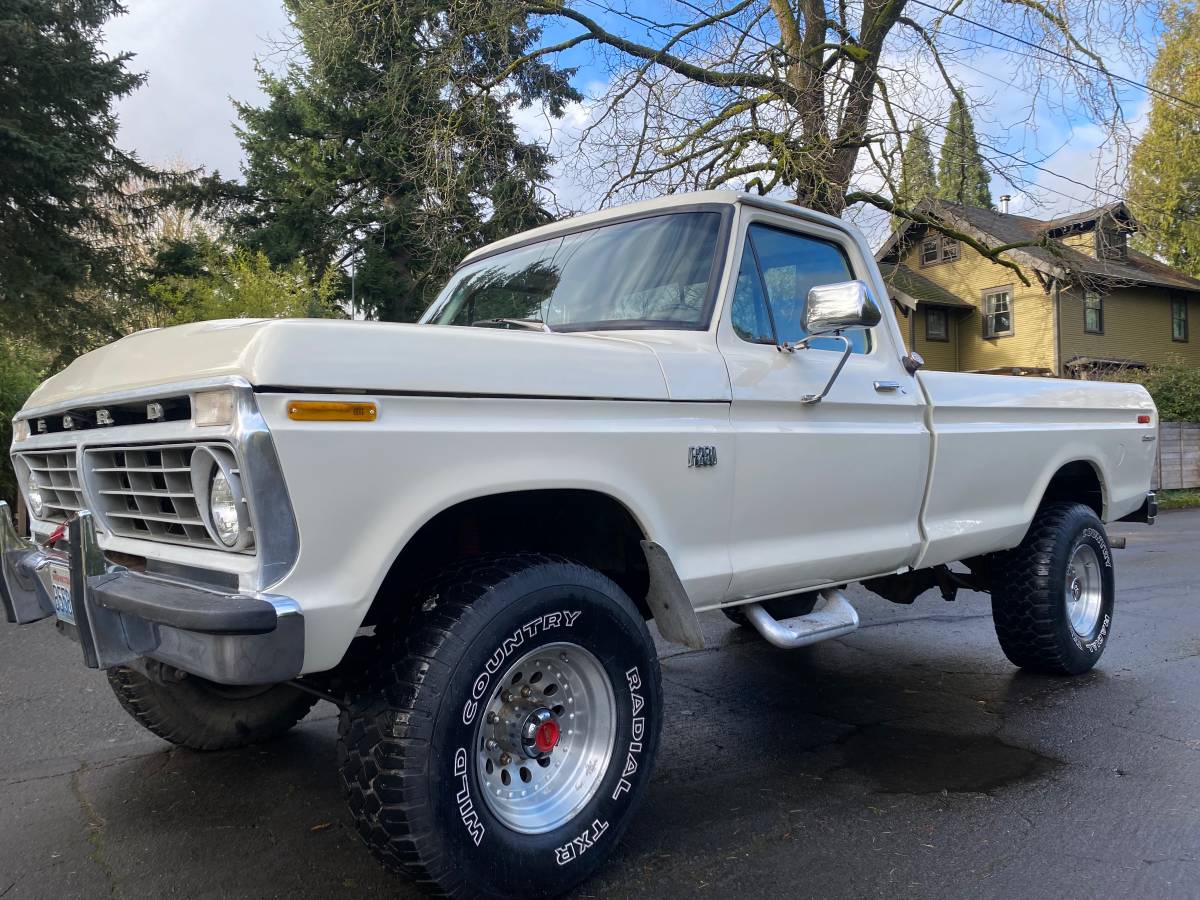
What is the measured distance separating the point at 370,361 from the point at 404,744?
37.6 inches

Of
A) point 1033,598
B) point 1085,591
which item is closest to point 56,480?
point 1033,598

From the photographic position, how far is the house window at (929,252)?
2921 cm

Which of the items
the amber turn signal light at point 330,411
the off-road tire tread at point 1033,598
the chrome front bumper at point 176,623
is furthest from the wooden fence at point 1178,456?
the chrome front bumper at point 176,623

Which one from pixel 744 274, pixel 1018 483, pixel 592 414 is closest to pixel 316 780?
pixel 592 414

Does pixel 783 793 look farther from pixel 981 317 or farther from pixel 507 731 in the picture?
pixel 981 317

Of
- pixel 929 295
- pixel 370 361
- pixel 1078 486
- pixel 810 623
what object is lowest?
pixel 810 623

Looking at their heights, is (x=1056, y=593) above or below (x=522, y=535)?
below

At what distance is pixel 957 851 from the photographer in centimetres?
293

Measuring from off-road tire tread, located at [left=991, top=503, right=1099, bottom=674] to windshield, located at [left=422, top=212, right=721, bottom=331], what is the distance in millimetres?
2604

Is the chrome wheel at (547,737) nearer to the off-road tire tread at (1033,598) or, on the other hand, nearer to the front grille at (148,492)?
the front grille at (148,492)

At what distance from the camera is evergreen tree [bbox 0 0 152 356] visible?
14570 mm

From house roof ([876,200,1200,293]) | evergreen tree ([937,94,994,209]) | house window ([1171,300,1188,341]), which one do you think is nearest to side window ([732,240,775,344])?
evergreen tree ([937,94,994,209])

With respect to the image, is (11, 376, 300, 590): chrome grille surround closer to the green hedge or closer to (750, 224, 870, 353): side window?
(750, 224, 870, 353): side window

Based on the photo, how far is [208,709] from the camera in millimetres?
3637
